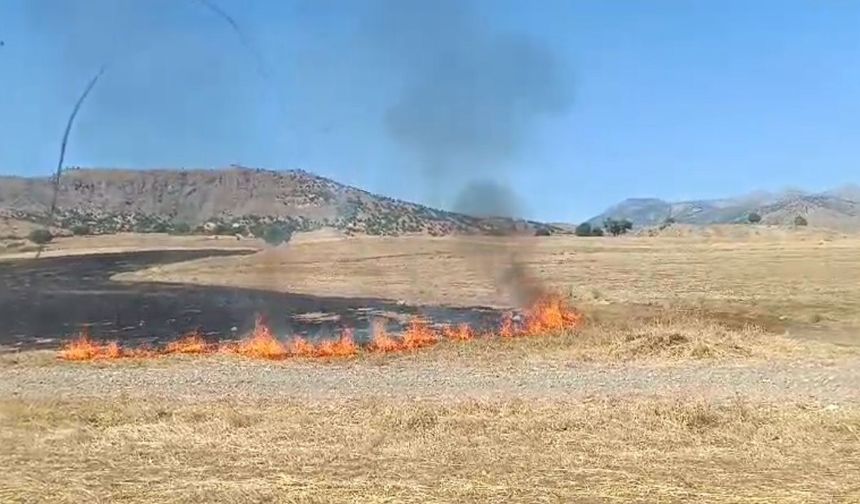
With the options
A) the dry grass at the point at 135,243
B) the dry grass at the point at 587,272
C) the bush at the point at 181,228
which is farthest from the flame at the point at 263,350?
the bush at the point at 181,228

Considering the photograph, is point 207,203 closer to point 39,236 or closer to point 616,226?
point 616,226

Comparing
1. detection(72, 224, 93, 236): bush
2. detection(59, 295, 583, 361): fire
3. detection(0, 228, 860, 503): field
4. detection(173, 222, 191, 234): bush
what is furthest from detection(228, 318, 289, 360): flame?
detection(173, 222, 191, 234): bush

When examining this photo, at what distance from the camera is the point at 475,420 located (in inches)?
648

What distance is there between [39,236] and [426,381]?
72117 millimetres

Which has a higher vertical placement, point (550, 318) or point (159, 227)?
point (159, 227)

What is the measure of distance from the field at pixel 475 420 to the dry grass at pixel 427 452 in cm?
5

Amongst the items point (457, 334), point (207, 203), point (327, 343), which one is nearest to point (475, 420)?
point (327, 343)

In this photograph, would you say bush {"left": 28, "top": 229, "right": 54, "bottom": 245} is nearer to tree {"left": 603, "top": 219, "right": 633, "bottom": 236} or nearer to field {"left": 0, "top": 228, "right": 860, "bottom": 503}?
field {"left": 0, "top": 228, "right": 860, "bottom": 503}

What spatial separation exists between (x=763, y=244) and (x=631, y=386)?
230ft

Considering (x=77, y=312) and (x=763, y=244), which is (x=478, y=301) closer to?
(x=77, y=312)

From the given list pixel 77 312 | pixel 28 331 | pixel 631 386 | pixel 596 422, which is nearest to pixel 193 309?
pixel 77 312

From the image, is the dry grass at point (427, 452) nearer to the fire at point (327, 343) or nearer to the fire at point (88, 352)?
the fire at point (88, 352)

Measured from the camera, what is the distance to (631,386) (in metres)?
21.6

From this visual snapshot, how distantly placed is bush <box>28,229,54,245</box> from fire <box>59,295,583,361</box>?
1773 inches
